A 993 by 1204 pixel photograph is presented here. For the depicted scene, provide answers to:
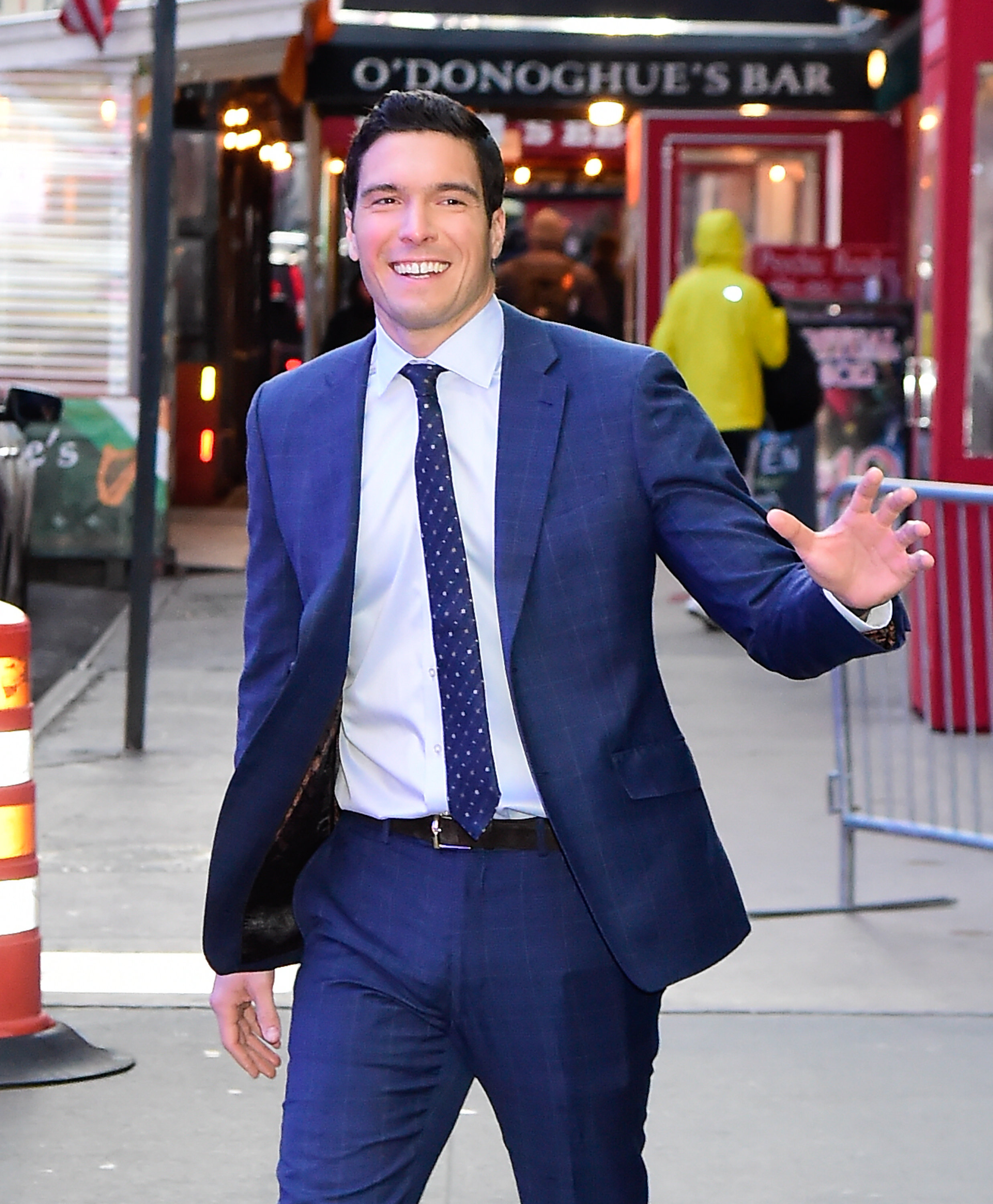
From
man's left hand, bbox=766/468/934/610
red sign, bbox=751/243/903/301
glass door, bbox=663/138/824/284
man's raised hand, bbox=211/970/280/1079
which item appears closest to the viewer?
man's left hand, bbox=766/468/934/610

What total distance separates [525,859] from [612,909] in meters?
0.13

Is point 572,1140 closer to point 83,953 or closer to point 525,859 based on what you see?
point 525,859

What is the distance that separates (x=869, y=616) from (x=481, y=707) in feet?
1.64

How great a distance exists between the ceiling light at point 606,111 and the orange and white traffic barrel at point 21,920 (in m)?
13.9

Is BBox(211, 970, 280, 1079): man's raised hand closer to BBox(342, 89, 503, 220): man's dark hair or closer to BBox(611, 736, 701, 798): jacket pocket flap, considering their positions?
BBox(611, 736, 701, 798): jacket pocket flap

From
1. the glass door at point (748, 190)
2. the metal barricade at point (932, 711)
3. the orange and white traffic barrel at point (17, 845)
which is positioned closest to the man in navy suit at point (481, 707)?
the orange and white traffic barrel at point (17, 845)

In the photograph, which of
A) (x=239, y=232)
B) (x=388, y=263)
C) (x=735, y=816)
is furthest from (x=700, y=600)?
(x=239, y=232)

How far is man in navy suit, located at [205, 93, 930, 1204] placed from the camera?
2.78m

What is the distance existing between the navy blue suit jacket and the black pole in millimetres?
5466

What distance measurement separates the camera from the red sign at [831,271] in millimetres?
15516

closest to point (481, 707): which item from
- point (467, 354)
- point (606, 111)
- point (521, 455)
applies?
point (521, 455)

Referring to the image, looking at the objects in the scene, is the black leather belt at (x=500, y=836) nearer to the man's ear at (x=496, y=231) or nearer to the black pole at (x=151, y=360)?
the man's ear at (x=496, y=231)

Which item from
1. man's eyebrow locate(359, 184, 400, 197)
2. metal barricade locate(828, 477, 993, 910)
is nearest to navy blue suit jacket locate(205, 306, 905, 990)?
man's eyebrow locate(359, 184, 400, 197)

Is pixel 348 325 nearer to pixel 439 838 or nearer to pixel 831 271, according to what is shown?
pixel 831 271
